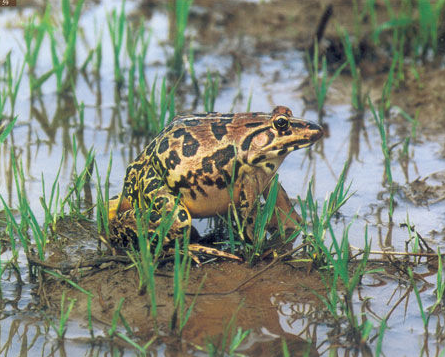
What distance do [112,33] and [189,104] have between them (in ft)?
3.46

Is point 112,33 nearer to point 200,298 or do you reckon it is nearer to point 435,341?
point 200,298

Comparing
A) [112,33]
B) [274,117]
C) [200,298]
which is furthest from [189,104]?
[200,298]

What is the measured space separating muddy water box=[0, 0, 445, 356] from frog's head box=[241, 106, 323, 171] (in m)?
0.72

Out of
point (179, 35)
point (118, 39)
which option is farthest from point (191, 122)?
point (179, 35)

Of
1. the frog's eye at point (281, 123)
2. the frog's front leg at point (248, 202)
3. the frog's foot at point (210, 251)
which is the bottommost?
the frog's foot at point (210, 251)

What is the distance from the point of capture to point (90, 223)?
16.1 ft

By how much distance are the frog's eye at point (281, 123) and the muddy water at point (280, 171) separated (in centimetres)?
87

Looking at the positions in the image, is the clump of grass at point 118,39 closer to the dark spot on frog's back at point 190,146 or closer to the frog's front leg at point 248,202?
the dark spot on frog's back at point 190,146

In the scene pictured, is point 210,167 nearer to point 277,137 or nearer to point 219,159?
point 219,159

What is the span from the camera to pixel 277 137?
451cm

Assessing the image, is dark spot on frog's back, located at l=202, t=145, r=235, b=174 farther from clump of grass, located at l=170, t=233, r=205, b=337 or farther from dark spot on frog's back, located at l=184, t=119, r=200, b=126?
clump of grass, located at l=170, t=233, r=205, b=337

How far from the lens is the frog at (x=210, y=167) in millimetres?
4418

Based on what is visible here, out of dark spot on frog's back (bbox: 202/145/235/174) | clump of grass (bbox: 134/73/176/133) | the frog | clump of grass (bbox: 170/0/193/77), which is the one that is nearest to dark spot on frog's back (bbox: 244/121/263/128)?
the frog

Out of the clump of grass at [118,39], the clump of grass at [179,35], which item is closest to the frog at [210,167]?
the clump of grass at [118,39]
